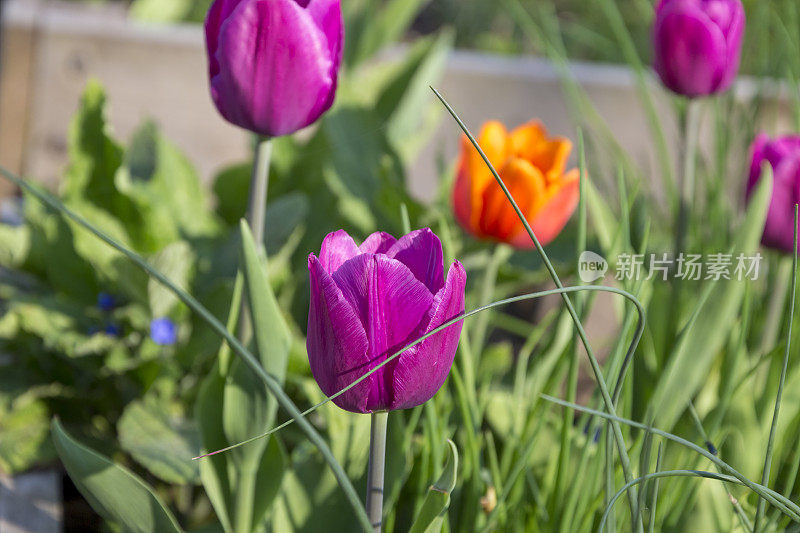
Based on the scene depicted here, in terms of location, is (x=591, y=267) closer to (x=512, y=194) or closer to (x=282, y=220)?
(x=512, y=194)

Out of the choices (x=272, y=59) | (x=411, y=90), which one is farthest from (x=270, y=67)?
(x=411, y=90)

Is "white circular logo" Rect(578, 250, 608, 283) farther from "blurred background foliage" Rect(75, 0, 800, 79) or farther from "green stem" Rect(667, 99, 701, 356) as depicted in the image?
→ "blurred background foliage" Rect(75, 0, 800, 79)

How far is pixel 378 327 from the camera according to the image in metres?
0.42

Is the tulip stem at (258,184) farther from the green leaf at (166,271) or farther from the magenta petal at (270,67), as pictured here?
the green leaf at (166,271)

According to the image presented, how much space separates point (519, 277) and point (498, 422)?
354 mm

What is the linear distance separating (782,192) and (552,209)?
0.19m

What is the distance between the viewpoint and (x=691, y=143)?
819 mm

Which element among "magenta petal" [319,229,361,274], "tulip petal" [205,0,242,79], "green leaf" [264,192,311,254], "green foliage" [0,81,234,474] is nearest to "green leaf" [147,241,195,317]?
"green foliage" [0,81,234,474]

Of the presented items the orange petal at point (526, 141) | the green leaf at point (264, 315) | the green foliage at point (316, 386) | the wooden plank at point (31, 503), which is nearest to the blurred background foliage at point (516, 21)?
the green foliage at point (316, 386)

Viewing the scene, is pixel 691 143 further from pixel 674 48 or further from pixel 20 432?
pixel 20 432

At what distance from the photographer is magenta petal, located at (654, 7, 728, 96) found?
2.50 ft

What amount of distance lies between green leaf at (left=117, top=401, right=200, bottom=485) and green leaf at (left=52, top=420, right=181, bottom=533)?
0.16 m

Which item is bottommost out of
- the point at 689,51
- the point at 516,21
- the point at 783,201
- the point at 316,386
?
the point at 316,386

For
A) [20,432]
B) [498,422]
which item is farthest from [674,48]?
[20,432]
